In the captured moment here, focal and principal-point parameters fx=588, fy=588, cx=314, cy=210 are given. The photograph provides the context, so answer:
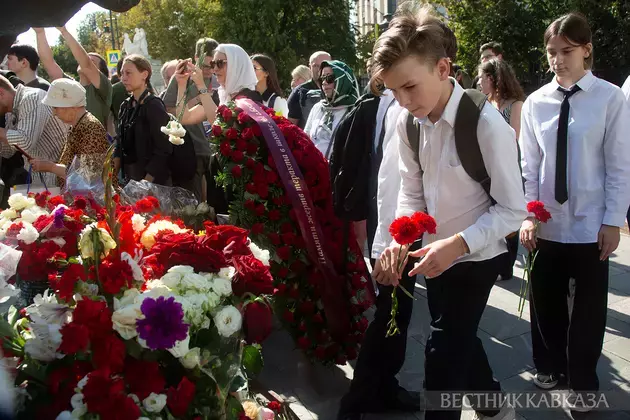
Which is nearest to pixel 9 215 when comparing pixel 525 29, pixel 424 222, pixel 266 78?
pixel 424 222

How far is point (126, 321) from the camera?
4.91 feet

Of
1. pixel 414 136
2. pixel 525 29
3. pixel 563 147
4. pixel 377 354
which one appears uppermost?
pixel 414 136

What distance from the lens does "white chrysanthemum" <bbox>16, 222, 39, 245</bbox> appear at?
1.98 metres

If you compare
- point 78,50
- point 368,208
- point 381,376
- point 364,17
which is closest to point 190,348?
point 381,376

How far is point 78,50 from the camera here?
534 cm

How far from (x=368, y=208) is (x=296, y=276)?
543 mm

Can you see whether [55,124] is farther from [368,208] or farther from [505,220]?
[505,220]

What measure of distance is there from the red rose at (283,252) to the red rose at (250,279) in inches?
52.1

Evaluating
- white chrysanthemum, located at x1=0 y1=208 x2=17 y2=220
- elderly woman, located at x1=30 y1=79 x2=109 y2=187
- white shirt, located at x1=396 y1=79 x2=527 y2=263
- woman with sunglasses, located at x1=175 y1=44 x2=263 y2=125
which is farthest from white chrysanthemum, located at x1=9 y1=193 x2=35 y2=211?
woman with sunglasses, located at x1=175 y1=44 x2=263 y2=125

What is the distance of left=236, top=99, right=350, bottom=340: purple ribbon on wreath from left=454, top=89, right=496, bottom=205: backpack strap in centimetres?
114

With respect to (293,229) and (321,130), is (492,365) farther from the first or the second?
(321,130)

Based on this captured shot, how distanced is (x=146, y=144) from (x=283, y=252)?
182 centimetres

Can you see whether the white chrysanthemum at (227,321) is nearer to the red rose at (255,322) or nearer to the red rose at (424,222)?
the red rose at (255,322)

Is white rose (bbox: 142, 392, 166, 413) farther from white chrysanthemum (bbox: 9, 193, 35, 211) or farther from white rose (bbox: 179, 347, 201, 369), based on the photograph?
white chrysanthemum (bbox: 9, 193, 35, 211)
